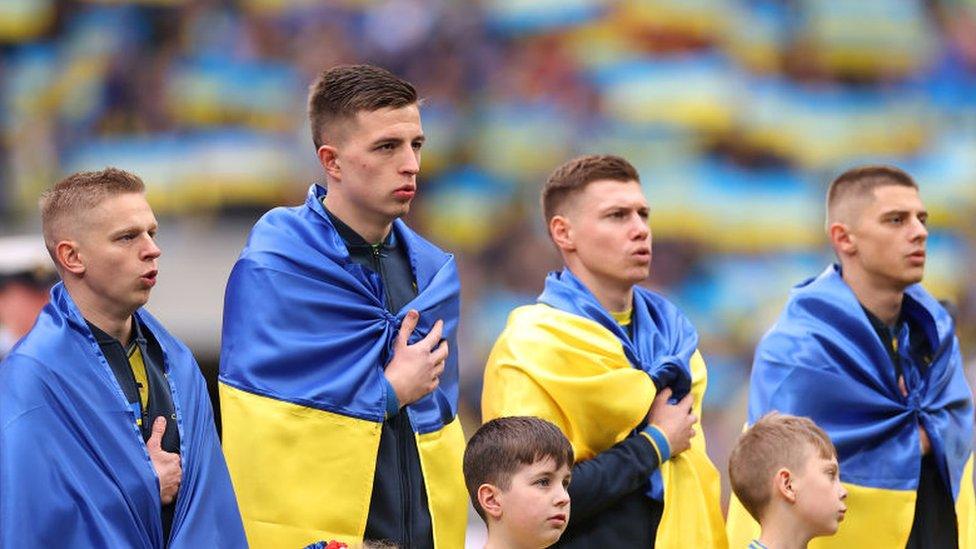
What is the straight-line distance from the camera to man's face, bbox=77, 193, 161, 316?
15.2 feet

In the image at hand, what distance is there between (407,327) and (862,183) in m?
1.87

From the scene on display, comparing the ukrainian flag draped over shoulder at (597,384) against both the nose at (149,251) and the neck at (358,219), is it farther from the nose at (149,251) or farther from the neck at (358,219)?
the nose at (149,251)

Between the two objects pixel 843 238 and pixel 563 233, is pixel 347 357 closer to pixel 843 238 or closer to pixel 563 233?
pixel 563 233

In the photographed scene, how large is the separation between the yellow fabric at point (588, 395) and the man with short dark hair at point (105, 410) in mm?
973

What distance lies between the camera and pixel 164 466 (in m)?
4.57

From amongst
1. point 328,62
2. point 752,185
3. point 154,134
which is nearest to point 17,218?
point 154,134

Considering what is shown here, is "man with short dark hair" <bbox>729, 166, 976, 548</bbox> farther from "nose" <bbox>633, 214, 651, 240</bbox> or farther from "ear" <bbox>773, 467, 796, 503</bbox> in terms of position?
"nose" <bbox>633, 214, 651, 240</bbox>

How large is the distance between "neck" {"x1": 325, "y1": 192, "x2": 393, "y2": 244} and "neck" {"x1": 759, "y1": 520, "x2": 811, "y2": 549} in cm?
138

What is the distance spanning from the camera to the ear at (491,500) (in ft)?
16.1

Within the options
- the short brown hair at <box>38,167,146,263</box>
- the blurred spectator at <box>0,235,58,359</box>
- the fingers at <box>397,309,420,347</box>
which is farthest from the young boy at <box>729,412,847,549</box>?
the blurred spectator at <box>0,235,58,359</box>

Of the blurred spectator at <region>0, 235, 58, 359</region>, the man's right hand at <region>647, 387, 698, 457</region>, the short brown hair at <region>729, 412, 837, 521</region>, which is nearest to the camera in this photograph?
the short brown hair at <region>729, 412, 837, 521</region>

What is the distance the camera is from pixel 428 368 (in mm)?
5020

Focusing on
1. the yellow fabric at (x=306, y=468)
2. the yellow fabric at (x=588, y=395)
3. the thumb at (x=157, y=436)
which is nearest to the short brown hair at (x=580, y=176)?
the yellow fabric at (x=588, y=395)

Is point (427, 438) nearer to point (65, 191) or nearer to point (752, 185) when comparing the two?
point (65, 191)
